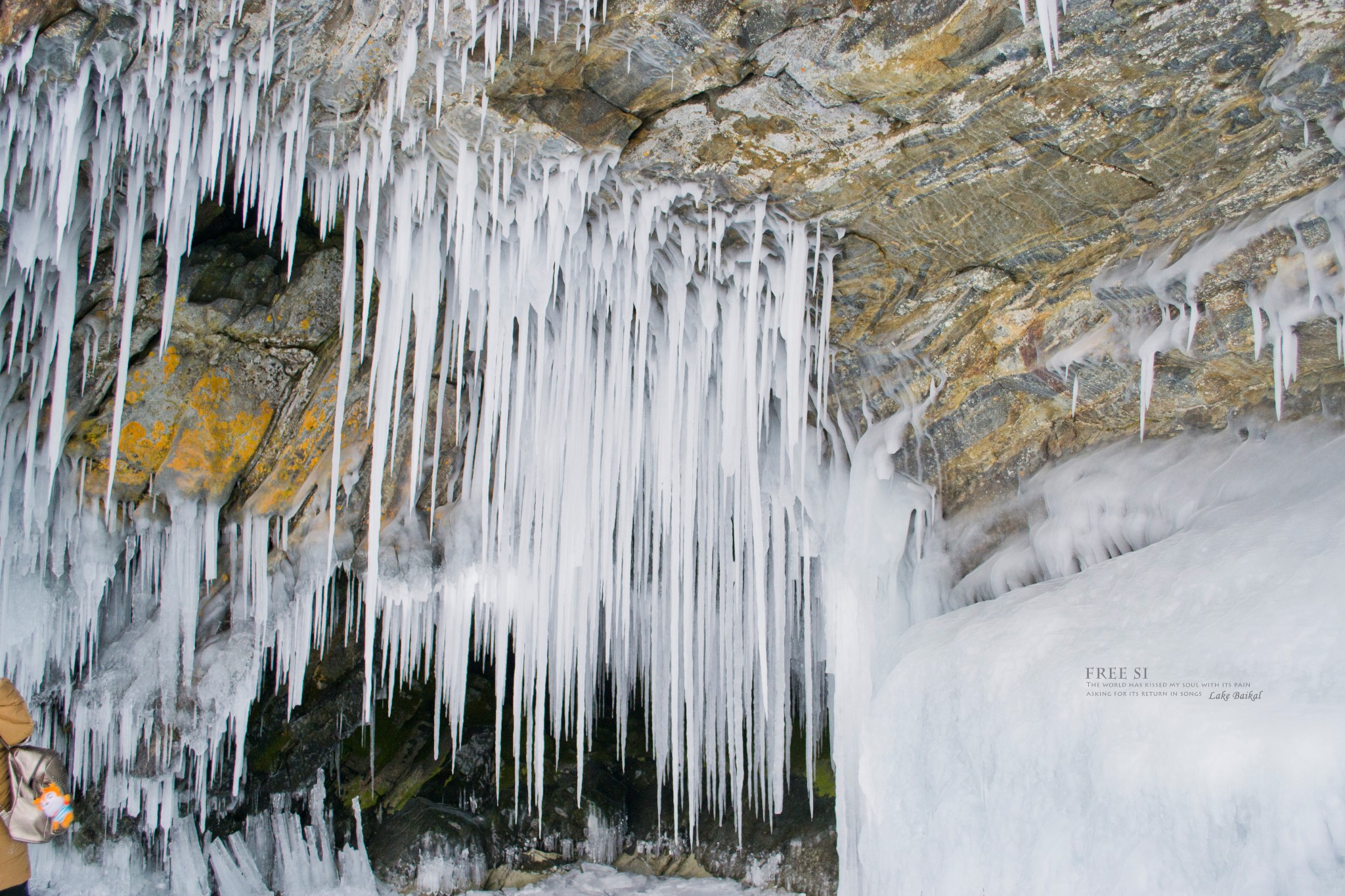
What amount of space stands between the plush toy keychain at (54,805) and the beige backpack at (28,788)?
10mm

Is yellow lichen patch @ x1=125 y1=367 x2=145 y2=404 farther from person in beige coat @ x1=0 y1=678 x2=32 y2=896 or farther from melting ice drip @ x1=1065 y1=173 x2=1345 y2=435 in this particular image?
melting ice drip @ x1=1065 y1=173 x2=1345 y2=435

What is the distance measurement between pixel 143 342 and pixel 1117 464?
498cm

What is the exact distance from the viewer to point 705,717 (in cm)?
718

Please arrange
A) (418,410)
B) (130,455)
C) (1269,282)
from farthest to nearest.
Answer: (130,455)
(418,410)
(1269,282)

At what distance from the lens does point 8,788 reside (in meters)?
3.34

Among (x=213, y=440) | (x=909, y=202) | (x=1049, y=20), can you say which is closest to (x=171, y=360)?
(x=213, y=440)

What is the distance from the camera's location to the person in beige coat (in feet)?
10.8

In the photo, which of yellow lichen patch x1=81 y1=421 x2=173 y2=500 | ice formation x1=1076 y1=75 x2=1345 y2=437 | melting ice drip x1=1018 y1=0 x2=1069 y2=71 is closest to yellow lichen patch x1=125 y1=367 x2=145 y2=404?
yellow lichen patch x1=81 y1=421 x2=173 y2=500

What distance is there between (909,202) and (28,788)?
13.7 feet

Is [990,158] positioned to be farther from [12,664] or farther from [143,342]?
[12,664]

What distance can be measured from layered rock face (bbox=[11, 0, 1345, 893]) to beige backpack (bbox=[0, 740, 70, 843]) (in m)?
1.83

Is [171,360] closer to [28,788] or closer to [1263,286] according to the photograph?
[28,788]

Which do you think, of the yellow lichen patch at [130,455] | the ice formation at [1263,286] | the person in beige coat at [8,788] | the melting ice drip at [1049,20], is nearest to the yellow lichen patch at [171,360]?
the yellow lichen patch at [130,455]

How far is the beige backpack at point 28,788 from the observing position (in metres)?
3.27
